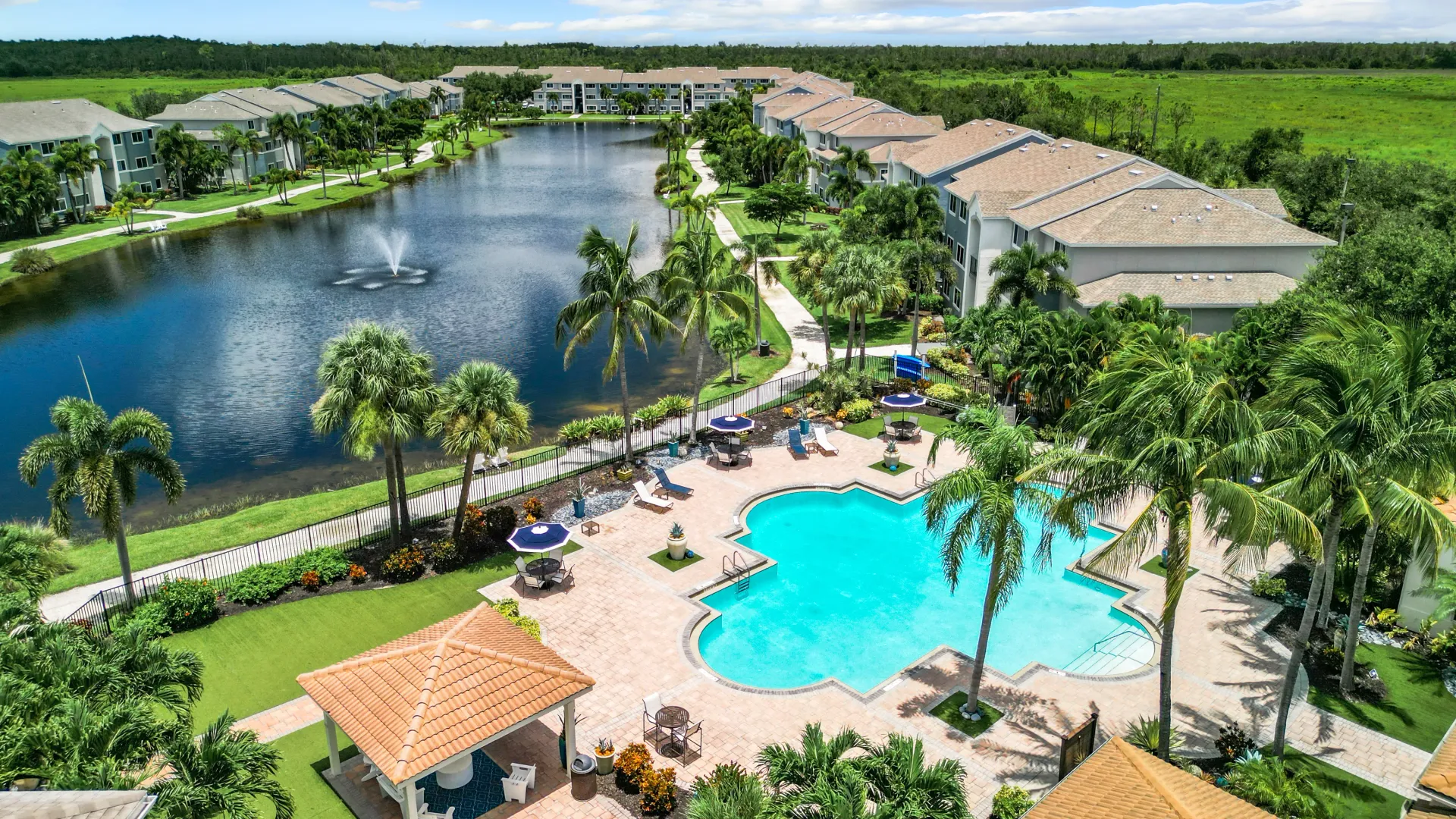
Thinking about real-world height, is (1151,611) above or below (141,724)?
below

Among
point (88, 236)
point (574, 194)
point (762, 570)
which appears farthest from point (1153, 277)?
point (88, 236)

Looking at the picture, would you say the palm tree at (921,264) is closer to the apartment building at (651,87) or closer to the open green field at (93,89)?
the apartment building at (651,87)

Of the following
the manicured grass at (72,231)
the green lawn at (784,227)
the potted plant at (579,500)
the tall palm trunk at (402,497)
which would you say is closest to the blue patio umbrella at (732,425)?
the potted plant at (579,500)

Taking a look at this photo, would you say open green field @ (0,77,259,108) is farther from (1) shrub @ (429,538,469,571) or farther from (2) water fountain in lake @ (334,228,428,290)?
(1) shrub @ (429,538,469,571)

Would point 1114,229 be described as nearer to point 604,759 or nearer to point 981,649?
point 981,649

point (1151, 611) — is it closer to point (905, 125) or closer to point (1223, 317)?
point (1223, 317)

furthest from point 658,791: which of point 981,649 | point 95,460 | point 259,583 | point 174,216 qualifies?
point 174,216
